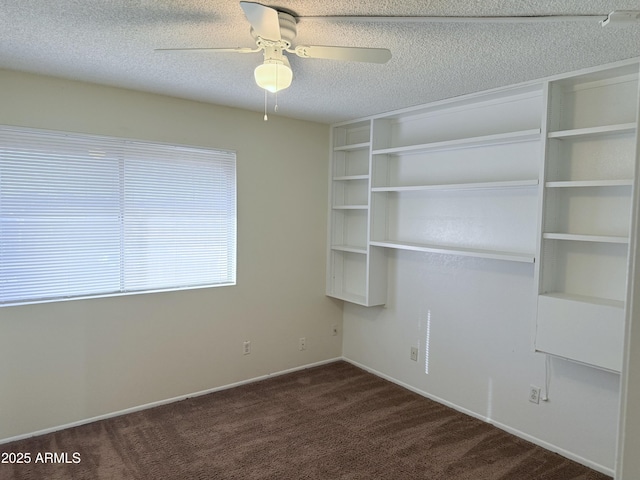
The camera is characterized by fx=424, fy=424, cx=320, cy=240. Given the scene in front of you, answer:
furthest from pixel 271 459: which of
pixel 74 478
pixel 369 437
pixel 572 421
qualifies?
pixel 572 421

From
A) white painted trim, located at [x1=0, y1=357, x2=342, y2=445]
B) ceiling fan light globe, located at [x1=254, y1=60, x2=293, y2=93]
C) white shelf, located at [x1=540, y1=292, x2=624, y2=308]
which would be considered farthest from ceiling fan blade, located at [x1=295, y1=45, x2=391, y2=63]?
white painted trim, located at [x1=0, y1=357, x2=342, y2=445]

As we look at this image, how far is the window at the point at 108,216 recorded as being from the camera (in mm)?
2871

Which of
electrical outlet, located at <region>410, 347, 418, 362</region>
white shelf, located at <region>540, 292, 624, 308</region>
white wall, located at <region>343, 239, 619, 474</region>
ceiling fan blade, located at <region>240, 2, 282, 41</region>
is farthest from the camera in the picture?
electrical outlet, located at <region>410, 347, 418, 362</region>

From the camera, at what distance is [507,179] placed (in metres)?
3.15

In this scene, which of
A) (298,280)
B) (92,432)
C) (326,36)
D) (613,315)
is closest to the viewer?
(326,36)

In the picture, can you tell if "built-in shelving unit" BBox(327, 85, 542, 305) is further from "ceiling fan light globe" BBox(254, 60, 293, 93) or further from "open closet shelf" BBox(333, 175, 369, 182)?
"ceiling fan light globe" BBox(254, 60, 293, 93)

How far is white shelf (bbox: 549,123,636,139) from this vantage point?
7.79 ft

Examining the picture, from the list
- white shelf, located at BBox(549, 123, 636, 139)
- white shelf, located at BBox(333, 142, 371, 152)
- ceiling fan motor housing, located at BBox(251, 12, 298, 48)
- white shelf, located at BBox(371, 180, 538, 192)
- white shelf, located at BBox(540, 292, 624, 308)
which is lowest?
white shelf, located at BBox(540, 292, 624, 308)

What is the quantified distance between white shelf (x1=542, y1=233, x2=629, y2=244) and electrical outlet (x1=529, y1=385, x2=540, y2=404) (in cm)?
110

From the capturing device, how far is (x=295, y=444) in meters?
2.95

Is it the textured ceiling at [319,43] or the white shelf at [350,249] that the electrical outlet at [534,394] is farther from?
the textured ceiling at [319,43]

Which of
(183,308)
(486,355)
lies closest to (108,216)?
(183,308)

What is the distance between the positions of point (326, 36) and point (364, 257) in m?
2.58

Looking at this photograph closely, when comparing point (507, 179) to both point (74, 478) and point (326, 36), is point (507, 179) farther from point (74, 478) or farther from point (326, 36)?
point (74, 478)
